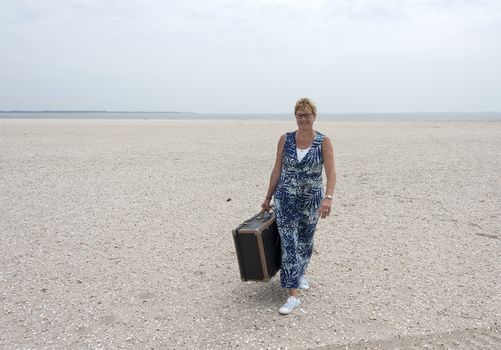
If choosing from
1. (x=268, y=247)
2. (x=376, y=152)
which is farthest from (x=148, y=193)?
(x=376, y=152)

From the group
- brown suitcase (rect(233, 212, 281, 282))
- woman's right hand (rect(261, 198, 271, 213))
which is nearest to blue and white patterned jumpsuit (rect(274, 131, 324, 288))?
brown suitcase (rect(233, 212, 281, 282))

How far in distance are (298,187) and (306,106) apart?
0.75 m

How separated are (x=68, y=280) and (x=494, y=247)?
5.20m

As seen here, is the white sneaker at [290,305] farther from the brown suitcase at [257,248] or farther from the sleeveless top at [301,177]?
the sleeveless top at [301,177]

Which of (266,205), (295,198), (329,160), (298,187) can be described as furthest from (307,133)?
(266,205)

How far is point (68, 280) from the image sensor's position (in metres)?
5.29

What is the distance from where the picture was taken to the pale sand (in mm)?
4168

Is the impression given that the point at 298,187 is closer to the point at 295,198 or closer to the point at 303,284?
the point at 295,198

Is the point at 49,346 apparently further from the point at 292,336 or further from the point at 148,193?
the point at 148,193

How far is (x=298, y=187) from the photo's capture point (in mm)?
4508

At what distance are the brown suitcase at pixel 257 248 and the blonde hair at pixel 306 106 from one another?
1085mm

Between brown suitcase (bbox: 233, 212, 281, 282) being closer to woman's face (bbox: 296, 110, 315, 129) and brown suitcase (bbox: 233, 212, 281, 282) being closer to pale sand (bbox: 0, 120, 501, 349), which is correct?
pale sand (bbox: 0, 120, 501, 349)

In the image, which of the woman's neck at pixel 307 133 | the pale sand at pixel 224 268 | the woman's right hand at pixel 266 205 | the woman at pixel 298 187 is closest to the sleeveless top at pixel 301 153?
the woman at pixel 298 187

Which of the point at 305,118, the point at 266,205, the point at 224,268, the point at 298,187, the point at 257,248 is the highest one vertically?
the point at 305,118
